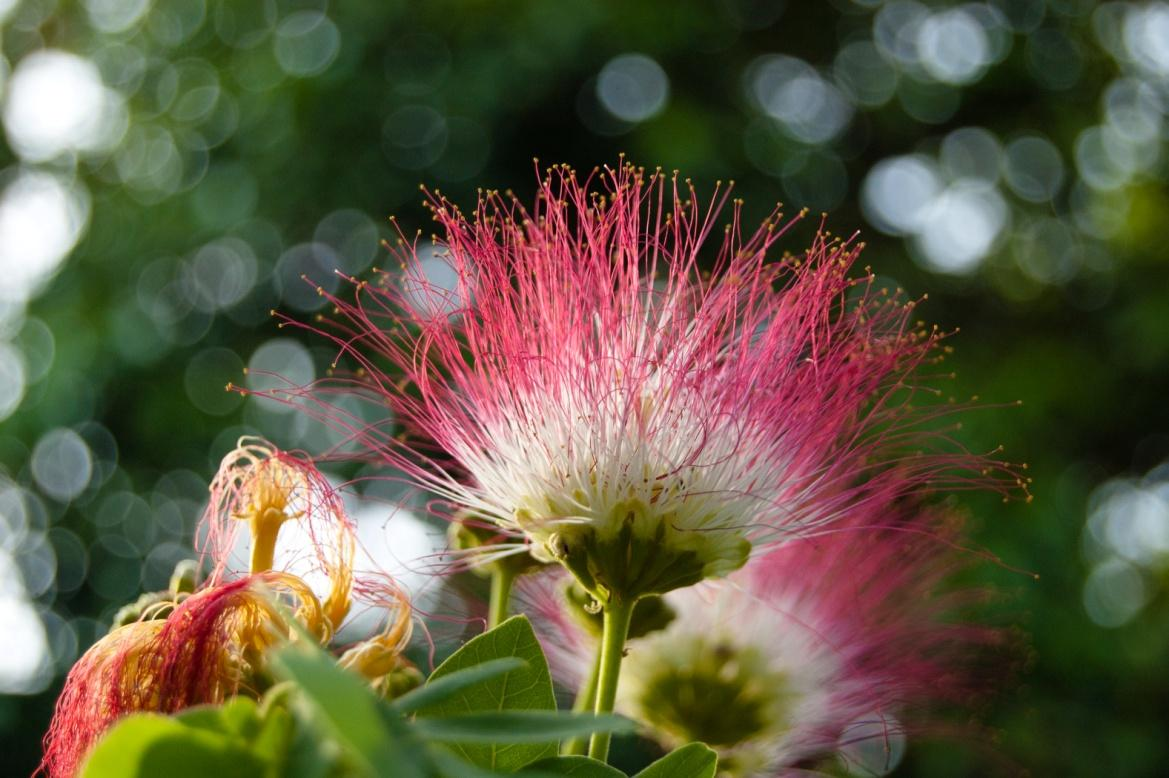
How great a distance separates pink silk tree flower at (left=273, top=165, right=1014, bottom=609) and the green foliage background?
1.89 m

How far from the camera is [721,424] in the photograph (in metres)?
0.85

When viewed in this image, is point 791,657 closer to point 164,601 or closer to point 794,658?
point 794,658

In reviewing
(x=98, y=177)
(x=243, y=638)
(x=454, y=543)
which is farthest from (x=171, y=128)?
(x=243, y=638)

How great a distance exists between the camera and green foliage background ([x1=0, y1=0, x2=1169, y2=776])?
3.04m

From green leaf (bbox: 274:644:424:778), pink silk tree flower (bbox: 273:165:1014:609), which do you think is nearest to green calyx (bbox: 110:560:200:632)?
pink silk tree flower (bbox: 273:165:1014:609)

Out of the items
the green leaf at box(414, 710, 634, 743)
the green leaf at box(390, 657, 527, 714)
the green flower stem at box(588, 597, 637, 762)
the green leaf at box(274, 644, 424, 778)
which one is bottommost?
the green leaf at box(274, 644, 424, 778)

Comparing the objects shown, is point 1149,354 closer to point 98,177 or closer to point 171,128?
point 171,128

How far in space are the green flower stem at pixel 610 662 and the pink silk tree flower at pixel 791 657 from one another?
0.25 metres

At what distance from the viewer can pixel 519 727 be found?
0.47 meters

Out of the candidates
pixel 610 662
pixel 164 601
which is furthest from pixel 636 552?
pixel 164 601

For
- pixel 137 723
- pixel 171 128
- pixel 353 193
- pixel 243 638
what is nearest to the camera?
pixel 137 723

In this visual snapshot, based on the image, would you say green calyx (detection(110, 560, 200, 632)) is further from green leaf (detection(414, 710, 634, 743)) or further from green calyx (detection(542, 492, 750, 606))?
green leaf (detection(414, 710, 634, 743))

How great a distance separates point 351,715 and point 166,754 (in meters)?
0.12

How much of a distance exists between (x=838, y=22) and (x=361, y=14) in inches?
63.6
